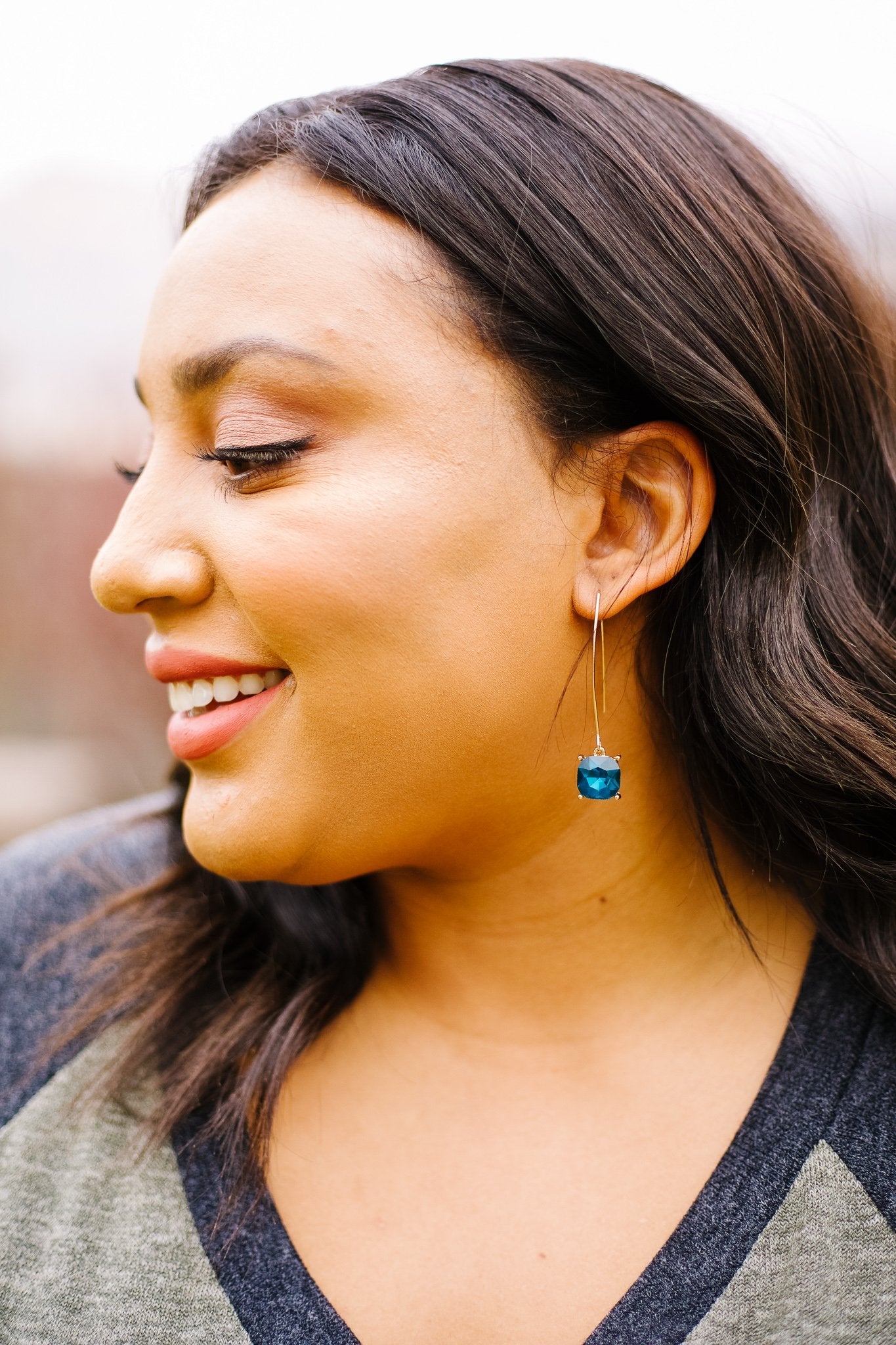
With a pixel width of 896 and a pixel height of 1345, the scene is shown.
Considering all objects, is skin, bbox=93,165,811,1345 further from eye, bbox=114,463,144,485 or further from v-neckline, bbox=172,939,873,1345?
eye, bbox=114,463,144,485

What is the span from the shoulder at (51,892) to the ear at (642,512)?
0.89 m

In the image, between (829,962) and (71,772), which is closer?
(829,962)

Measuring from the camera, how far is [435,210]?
1314mm

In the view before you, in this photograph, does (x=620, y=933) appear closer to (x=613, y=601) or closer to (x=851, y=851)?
(x=851, y=851)

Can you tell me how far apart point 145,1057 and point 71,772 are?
3.39 meters

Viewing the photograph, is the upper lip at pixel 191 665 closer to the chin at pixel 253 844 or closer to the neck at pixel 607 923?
the chin at pixel 253 844

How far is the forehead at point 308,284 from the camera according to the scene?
50.0 inches

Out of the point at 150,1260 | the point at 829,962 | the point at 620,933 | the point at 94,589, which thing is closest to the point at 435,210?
the point at 94,589

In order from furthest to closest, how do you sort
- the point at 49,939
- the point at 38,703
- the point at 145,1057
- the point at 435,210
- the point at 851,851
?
the point at 38,703 < the point at 49,939 < the point at 145,1057 < the point at 851,851 < the point at 435,210

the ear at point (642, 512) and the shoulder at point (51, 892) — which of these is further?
the shoulder at point (51, 892)

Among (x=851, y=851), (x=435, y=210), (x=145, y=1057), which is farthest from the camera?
(x=145, y=1057)

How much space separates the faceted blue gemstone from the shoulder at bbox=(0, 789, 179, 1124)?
80 centimetres

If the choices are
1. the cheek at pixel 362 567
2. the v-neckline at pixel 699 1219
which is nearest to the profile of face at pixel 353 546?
the cheek at pixel 362 567

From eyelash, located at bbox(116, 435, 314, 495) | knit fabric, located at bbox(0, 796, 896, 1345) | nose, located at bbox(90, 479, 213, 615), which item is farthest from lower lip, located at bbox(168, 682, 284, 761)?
knit fabric, located at bbox(0, 796, 896, 1345)
